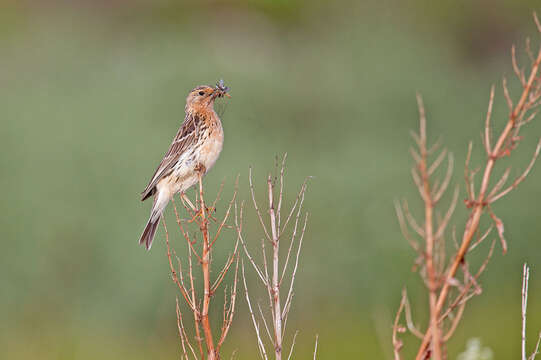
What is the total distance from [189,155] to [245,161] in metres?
7.79

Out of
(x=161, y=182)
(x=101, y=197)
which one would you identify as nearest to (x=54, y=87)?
(x=101, y=197)

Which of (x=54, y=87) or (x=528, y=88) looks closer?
(x=528, y=88)

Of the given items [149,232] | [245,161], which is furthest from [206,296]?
[245,161]

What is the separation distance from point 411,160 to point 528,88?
1228 centimetres

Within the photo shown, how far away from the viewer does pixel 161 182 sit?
7477 millimetres

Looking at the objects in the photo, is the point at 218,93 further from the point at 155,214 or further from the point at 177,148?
the point at 155,214

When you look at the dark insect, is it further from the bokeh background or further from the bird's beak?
the bokeh background

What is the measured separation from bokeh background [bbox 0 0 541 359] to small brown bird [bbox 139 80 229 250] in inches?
175

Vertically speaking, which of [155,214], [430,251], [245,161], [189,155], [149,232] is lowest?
[430,251]

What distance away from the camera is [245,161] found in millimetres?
15055

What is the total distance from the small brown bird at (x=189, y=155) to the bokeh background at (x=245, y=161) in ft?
14.6

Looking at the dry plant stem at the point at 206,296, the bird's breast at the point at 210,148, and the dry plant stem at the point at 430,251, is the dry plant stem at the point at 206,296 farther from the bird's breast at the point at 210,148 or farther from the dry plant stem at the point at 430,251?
the bird's breast at the point at 210,148

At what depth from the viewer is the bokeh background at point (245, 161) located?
43.8 feet

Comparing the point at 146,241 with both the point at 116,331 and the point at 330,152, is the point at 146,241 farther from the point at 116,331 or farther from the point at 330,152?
the point at 330,152
